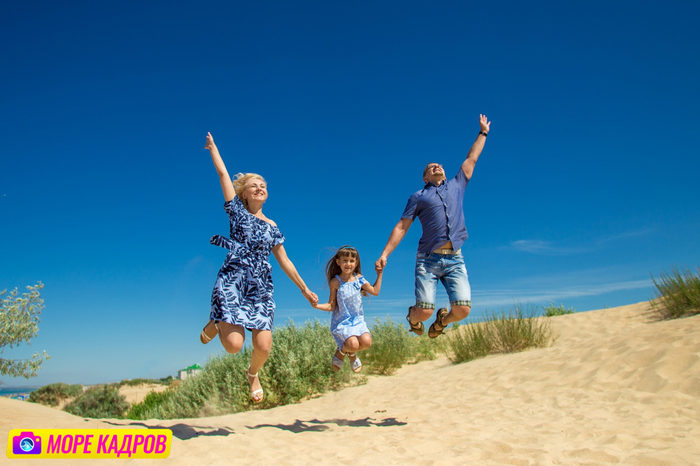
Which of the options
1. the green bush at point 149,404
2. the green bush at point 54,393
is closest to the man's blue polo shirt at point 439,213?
the green bush at point 149,404

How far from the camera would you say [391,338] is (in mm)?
13570

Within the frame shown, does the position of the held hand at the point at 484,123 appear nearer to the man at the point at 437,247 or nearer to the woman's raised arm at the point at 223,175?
the man at the point at 437,247

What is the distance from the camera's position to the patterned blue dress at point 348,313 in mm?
5836

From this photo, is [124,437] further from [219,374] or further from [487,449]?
[219,374]

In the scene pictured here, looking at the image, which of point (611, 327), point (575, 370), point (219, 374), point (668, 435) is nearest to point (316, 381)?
point (219, 374)

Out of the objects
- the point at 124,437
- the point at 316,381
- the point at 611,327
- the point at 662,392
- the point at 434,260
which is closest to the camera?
the point at 124,437

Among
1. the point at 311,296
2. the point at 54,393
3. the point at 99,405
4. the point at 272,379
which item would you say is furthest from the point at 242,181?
the point at 54,393

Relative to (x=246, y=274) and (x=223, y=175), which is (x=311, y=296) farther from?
(x=223, y=175)

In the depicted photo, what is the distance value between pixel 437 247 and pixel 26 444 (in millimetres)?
4715

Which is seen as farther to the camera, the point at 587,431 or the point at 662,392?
the point at 662,392

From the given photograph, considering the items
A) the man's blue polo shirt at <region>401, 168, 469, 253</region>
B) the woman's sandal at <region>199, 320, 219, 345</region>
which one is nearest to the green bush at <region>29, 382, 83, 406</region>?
the woman's sandal at <region>199, 320, 219, 345</region>

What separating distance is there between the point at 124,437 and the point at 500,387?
593 centimetres

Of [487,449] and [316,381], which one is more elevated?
[316,381]

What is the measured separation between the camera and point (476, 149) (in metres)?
6.53
